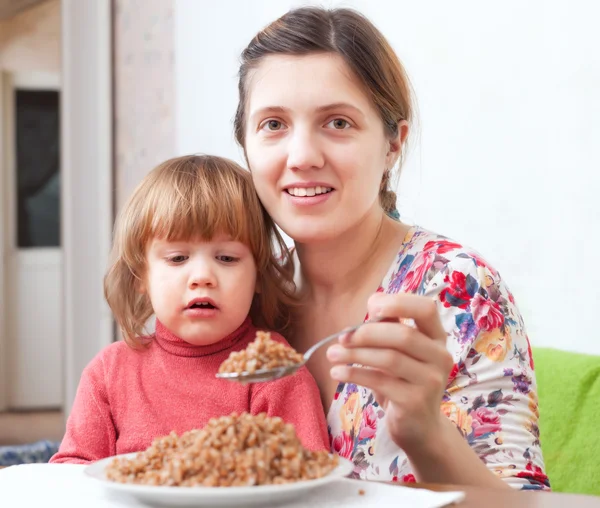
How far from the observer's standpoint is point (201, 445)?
0.87m

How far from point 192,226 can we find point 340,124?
32 centimetres

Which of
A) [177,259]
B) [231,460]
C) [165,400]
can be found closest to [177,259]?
[177,259]

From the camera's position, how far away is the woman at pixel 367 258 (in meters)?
1.22

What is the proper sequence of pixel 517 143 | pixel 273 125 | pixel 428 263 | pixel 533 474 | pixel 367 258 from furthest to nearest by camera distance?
pixel 517 143 < pixel 367 258 < pixel 273 125 < pixel 428 263 < pixel 533 474

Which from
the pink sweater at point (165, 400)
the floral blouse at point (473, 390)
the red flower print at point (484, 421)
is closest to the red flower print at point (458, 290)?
the floral blouse at point (473, 390)

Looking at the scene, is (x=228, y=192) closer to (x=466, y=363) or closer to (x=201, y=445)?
(x=466, y=363)

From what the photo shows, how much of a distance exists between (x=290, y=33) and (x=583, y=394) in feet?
2.90

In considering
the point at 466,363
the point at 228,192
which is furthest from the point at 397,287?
the point at 228,192

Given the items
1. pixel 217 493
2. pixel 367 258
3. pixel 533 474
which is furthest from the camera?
pixel 367 258

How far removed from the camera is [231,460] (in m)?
0.84

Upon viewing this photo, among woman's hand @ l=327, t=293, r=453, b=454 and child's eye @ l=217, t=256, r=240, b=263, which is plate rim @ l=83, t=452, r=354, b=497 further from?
child's eye @ l=217, t=256, r=240, b=263

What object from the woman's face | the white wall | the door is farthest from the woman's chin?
the door

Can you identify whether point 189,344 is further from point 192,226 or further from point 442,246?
point 442,246

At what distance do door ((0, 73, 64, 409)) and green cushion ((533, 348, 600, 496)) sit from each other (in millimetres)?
4198
